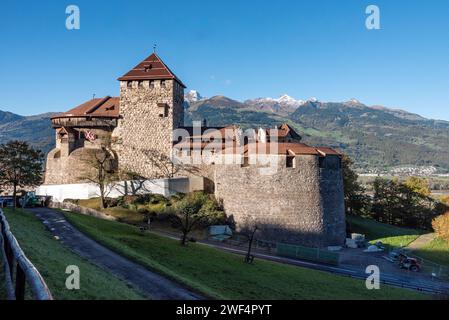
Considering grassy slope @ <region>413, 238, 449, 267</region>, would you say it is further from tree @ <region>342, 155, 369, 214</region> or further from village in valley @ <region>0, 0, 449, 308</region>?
tree @ <region>342, 155, 369, 214</region>

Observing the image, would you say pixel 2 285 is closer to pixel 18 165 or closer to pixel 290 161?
pixel 18 165

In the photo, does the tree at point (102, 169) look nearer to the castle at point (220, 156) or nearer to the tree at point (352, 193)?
the castle at point (220, 156)

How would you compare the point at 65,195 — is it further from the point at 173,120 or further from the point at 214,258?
the point at 214,258

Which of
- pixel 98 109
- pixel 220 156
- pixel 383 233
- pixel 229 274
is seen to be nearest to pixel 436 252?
pixel 383 233

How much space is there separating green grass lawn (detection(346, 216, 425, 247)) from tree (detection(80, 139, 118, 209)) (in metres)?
31.5

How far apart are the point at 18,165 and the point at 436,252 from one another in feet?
145

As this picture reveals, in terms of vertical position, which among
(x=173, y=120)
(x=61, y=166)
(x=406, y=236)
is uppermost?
(x=173, y=120)

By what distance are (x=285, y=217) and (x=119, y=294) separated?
2835 centimetres

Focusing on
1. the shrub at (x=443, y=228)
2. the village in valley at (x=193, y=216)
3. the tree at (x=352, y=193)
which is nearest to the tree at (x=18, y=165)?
the village in valley at (x=193, y=216)

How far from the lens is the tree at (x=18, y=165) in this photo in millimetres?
34500

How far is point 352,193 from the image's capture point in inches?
2419

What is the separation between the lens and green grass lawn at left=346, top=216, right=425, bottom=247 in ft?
148
